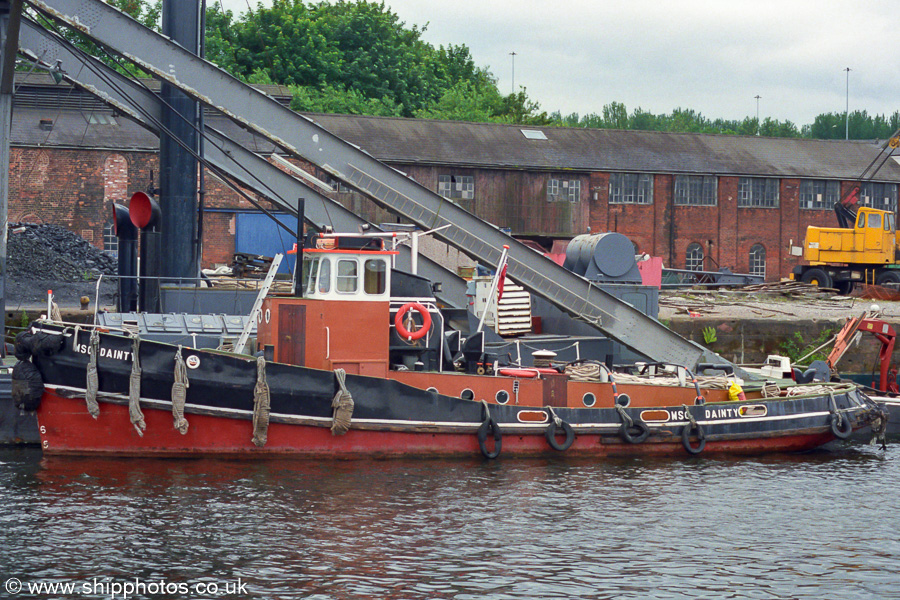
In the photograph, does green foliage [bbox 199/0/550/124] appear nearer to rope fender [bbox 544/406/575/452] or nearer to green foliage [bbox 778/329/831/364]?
green foliage [bbox 778/329/831/364]

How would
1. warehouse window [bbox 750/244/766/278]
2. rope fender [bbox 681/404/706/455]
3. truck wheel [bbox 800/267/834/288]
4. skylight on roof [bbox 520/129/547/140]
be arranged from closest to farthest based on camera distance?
rope fender [bbox 681/404/706/455]
truck wheel [bbox 800/267/834/288]
skylight on roof [bbox 520/129/547/140]
warehouse window [bbox 750/244/766/278]

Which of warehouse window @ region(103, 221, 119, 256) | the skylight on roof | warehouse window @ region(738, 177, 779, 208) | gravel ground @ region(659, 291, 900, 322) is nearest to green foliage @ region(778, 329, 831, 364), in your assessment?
gravel ground @ region(659, 291, 900, 322)

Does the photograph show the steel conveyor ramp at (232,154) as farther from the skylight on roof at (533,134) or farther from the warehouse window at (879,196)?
the warehouse window at (879,196)

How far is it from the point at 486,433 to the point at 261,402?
3481 mm

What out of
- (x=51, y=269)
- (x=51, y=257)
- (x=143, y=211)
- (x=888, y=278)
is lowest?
(x=51, y=269)

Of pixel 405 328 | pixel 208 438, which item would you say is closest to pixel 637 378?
pixel 405 328

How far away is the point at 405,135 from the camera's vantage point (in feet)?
127

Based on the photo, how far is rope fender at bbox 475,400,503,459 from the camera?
47.7 feet

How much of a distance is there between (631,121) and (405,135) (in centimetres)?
6390

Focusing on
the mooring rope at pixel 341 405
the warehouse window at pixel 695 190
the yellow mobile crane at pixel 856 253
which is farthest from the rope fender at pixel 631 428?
the warehouse window at pixel 695 190

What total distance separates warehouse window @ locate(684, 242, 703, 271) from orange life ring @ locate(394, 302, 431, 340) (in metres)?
27.7

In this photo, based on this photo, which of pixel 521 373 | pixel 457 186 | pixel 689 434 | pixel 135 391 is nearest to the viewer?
pixel 135 391

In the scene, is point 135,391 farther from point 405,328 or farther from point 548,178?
point 548,178

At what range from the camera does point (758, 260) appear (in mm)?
41656
